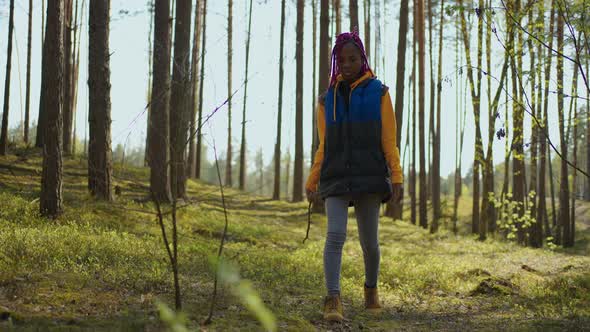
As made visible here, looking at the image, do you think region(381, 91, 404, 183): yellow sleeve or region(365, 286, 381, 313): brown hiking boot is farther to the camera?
region(365, 286, 381, 313): brown hiking boot

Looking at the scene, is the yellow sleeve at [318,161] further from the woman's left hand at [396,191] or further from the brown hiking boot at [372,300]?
the brown hiking boot at [372,300]

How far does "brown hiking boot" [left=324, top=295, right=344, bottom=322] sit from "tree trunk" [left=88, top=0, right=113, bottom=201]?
21.5 ft

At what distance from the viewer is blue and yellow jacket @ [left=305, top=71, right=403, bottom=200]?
4.19m

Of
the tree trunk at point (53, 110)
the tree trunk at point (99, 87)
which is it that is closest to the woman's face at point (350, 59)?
the tree trunk at point (53, 110)

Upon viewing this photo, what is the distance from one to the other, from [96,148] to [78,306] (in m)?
6.31

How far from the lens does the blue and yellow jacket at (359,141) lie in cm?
419

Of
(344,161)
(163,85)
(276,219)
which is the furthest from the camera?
(276,219)

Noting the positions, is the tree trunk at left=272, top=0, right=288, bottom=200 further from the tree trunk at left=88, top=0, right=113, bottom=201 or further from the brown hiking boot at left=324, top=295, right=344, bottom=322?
the brown hiking boot at left=324, top=295, right=344, bottom=322

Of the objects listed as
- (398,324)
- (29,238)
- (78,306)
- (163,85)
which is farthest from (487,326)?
(163,85)

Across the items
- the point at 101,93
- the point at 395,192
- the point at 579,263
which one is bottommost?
the point at 579,263

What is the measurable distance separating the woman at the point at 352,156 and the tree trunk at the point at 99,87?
247 inches

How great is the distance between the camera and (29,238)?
18.9 feet

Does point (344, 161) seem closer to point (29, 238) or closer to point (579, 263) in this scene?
point (29, 238)

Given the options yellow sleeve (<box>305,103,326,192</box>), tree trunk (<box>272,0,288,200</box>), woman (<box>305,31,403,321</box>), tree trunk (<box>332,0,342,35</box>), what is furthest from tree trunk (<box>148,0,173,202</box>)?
tree trunk (<box>332,0,342,35</box>)
